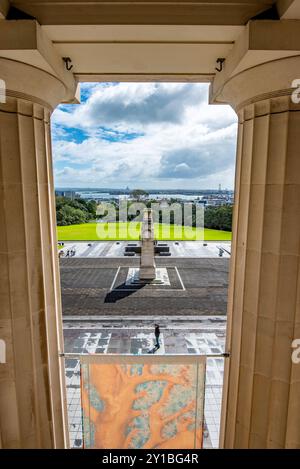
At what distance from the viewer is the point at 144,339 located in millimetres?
18453

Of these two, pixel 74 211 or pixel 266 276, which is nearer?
pixel 266 276

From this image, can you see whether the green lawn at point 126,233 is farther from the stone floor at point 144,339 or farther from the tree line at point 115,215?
the stone floor at point 144,339

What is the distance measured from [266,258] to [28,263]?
4124 mm

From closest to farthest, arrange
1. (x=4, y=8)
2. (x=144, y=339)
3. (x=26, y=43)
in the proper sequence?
(x=4, y=8), (x=26, y=43), (x=144, y=339)

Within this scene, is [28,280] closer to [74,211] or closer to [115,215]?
[115,215]

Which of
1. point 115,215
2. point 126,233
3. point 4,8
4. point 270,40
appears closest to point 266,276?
point 270,40

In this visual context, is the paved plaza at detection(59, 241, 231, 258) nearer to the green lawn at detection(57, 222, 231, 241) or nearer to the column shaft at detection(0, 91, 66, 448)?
the green lawn at detection(57, 222, 231, 241)

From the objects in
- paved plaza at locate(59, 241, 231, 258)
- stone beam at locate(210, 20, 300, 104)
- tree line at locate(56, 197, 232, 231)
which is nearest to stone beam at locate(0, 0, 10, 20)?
stone beam at locate(210, 20, 300, 104)

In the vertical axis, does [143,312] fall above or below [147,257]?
below

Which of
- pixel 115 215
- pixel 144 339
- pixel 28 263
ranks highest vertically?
pixel 28 263

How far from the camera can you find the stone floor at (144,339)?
13.4 meters

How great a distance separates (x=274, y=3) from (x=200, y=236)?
52.6m

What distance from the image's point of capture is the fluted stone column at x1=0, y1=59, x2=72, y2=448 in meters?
4.73

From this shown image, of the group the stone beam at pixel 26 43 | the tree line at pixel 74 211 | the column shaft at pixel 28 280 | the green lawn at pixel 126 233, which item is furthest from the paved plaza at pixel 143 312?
the tree line at pixel 74 211
